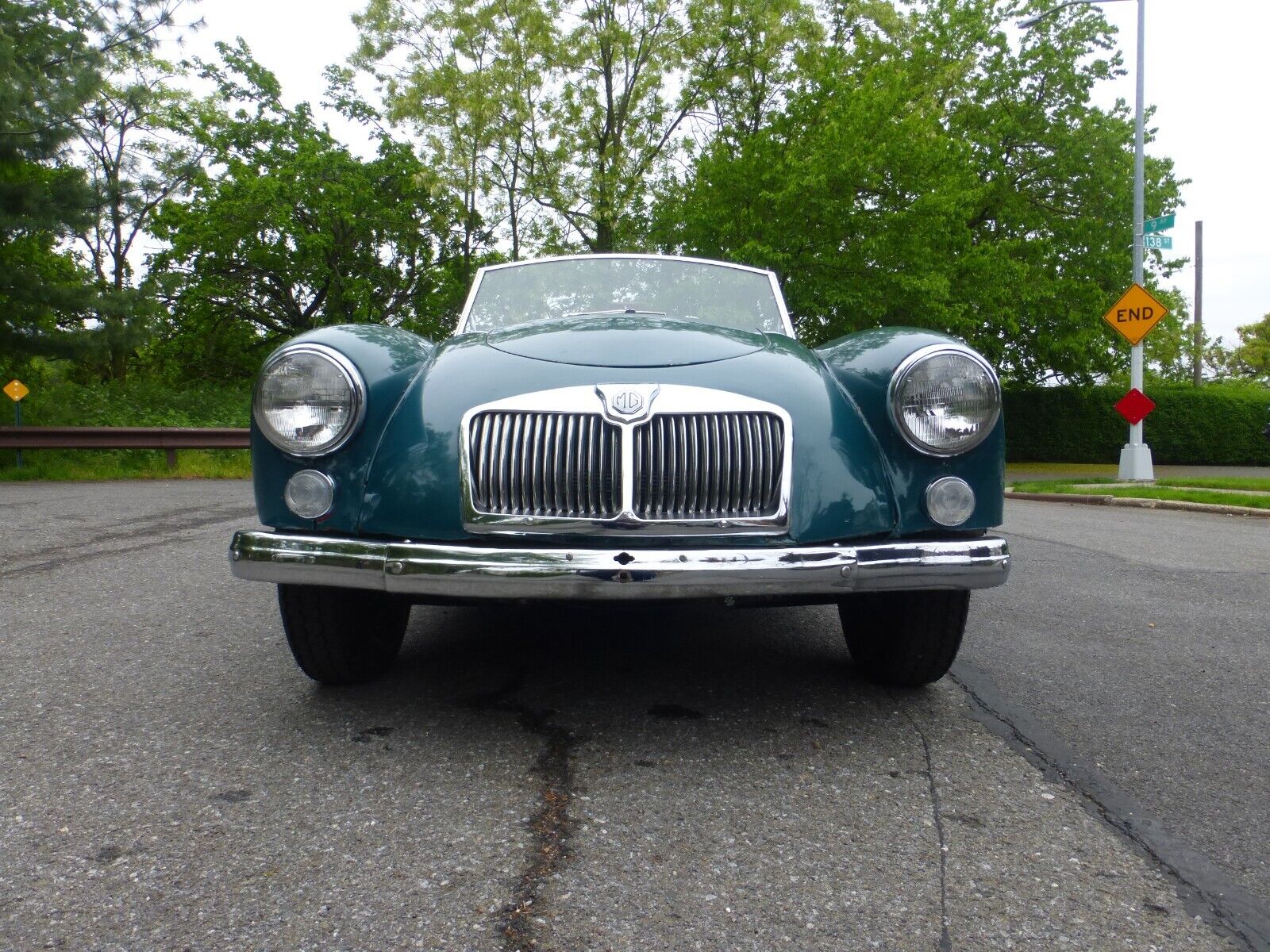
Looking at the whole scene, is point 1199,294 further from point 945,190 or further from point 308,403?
point 308,403

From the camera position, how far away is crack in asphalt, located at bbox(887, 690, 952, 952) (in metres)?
1.73

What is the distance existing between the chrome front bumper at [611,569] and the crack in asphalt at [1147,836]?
0.50 metres

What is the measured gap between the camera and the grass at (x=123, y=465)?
1383 cm

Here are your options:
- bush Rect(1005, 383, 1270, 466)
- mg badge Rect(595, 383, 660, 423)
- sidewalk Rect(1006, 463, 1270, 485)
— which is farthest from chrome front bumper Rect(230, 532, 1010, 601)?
bush Rect(1005, 383, 1270, 466)

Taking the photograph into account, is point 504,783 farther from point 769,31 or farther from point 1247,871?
point 769,31

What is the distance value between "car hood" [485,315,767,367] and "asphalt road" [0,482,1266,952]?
1046 millimetres

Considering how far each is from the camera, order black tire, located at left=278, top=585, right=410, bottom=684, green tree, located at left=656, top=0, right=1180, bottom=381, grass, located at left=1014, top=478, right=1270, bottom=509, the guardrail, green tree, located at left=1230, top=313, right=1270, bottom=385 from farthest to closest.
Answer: green tree, located at left=1230, top=313, right=1270, bottom=385, green tree, located at left=656, top=0, right=1180, bottom=381, the guardrail, grass, located at left=1014, top=478, right=1270, bottom=509, black tire, located at left=278, top=585, right=410, bottom=684

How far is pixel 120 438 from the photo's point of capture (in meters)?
14.4

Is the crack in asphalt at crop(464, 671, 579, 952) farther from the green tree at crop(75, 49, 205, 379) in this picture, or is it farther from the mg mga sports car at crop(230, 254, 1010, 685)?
the green tree at crop(75, 49, 205, 379)

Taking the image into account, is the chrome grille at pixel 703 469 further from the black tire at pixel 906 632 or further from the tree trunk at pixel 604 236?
the tree trunk at pixel 604 236

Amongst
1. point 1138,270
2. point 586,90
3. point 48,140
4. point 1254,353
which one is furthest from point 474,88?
point 1254,353

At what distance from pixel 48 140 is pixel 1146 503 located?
52.5 ft

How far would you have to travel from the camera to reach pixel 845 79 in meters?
19.7

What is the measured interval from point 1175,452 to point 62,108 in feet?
80.9
